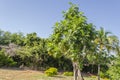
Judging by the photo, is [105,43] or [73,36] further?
[105,43]

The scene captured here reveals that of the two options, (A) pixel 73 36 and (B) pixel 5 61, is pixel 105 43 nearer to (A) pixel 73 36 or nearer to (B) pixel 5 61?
(A) pixel 73 36

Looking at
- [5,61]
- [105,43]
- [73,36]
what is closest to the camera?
[73,36]

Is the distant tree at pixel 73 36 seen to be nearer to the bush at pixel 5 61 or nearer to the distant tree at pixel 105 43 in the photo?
the distant tree at pixel 105 43

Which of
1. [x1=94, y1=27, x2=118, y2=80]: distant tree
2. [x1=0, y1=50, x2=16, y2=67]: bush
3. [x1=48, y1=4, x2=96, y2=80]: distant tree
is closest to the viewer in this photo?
[x1=48, y1=4, x2=96, y2=80]: distant tree

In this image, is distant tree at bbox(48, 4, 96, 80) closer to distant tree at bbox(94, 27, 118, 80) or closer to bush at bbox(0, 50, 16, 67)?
distant tree at bbox(94, 27, 118, 80)

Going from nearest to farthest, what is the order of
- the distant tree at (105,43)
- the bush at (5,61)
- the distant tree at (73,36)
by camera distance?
1. the distant tree at (73,36)
2. the distant tree at (105,43)
3. the bush at (5,61)

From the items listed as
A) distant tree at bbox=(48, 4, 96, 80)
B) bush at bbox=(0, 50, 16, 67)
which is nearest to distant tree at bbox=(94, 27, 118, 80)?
distant tree at bbox=(48, 4, 96, 80)

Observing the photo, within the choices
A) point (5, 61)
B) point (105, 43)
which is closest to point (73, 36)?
point (105, 43)

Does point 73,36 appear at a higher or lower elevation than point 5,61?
higher

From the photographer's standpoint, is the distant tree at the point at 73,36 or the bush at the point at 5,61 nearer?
the distant tree at the point at 73,36

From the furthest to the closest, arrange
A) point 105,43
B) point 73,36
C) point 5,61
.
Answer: point 5,61 → point 105,43 → point 73,36

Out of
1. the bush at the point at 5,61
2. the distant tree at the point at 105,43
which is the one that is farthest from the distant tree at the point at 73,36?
the bush at the point at 5,61

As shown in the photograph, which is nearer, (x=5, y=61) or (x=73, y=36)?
(x=73, y=36)

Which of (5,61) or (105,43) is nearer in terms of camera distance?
(105,43)
